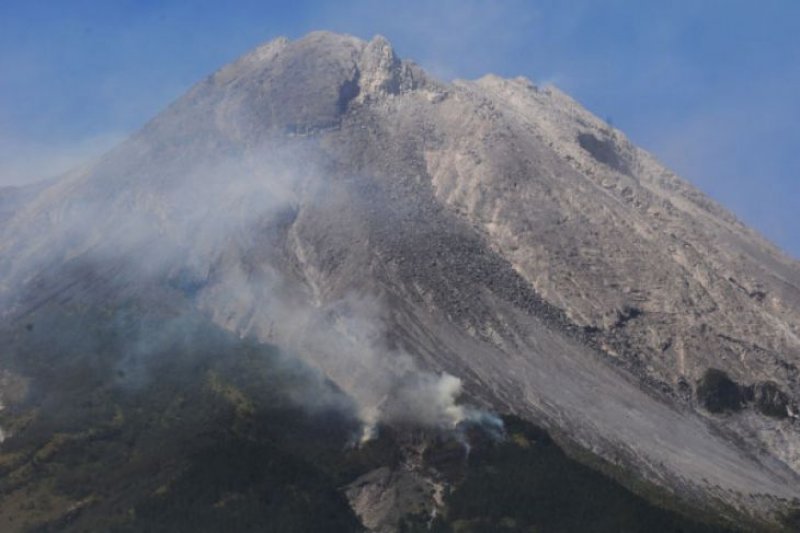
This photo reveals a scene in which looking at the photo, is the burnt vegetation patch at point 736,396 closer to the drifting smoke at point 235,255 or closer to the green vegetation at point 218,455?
the green vegetation at point 218,455

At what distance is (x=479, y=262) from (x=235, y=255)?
36263mm

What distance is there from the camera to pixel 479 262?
15012 centimetres

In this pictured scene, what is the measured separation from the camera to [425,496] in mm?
97812

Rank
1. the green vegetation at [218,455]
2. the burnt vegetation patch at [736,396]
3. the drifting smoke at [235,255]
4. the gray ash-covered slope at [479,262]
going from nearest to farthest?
the green vegetation at [218,455] → the drifting smoke at [235,255] → the gray ash-covered slope at [479,262] → the burnt vegetation patch at [736,396]

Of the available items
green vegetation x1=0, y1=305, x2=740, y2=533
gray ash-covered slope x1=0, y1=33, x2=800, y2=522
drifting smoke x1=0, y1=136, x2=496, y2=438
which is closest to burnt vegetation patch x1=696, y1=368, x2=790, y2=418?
gray ash-covered slope x1=0, y1=33, x2=800, y2=522

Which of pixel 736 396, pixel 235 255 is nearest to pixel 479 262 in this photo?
pixel 235 255

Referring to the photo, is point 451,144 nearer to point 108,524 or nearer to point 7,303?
point 7,303

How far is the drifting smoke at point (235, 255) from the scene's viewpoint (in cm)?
11900

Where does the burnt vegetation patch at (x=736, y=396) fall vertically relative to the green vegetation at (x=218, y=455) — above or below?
above

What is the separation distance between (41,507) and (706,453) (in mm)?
73679

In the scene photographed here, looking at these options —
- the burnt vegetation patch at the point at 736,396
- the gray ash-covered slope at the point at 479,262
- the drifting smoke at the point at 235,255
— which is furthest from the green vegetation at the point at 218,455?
the burnt vegetation patch at the point at 736,396

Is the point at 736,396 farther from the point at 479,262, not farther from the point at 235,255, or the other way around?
the point at 235,255

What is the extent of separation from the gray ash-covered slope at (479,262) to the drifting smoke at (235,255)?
485 millimetres

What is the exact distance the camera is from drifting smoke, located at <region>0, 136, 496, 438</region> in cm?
11900
